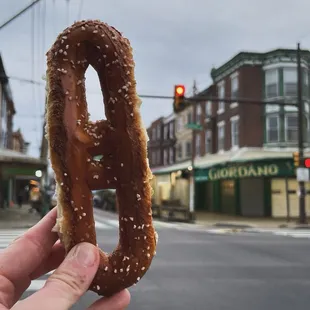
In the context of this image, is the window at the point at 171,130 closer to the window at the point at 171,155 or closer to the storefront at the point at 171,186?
the window at the point at 171,155

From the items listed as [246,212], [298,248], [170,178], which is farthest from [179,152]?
[298,248]

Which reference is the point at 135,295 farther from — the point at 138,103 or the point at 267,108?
the point at 267,108

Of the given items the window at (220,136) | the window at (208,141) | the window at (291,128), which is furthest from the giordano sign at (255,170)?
the window at (208,141)

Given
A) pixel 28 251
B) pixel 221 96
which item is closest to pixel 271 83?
pixel 221 96

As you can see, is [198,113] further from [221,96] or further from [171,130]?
[171,130]

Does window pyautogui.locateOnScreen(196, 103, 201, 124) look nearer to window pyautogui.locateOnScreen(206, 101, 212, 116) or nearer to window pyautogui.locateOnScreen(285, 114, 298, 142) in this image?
window pyautogui.locateOnScreen(206, 101, 212, 116)
